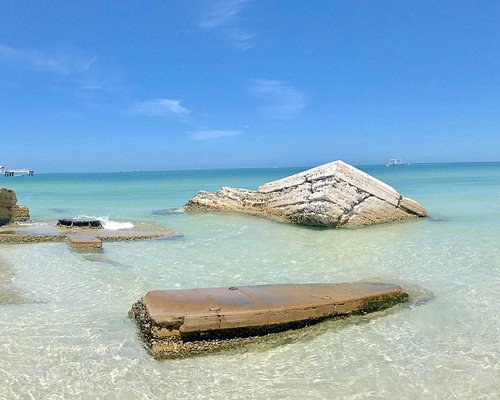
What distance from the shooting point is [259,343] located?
18.2ft

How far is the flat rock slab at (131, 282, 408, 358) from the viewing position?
5426mm

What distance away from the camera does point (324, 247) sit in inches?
484

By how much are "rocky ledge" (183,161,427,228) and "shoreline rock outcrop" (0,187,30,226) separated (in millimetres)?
8747

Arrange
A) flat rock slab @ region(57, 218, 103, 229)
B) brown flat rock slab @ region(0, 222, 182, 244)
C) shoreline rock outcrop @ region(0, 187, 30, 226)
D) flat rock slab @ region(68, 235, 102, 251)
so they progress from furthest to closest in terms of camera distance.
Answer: shoreline rock outcrop @ region(0, 187, 30, 226) < flat rock slab @ region(57, 218, 103, 229) < brown flat rock slab @ region(0, 222, 182, 244) < flat rock slab @ region(68, 235, 102, 251)

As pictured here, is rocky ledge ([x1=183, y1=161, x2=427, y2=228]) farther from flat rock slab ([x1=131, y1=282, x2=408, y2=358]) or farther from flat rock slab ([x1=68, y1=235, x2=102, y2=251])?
flat rock slab ([x1=131, y1=282, x2=408, y2=358])

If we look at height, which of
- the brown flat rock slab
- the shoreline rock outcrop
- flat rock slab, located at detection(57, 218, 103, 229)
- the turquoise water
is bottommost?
the turquoise water

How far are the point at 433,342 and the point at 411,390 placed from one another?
1284mm

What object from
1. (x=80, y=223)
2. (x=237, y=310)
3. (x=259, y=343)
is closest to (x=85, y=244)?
(x=80, y=223)

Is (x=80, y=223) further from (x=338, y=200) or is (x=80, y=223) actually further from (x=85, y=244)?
(x=338, y=200)

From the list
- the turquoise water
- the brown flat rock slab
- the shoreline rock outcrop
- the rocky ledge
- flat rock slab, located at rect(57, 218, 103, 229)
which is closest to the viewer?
the turquoise water

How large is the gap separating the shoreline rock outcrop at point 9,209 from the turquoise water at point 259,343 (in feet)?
14.9

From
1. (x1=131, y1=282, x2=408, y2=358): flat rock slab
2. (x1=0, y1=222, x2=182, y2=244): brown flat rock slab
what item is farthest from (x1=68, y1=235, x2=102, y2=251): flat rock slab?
(x1=131, y1=282, x2=408, y2=358): flat rock slab

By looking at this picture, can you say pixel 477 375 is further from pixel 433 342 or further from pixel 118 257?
pixel 118 257

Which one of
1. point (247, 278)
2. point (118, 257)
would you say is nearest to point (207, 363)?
point (247, 278)
